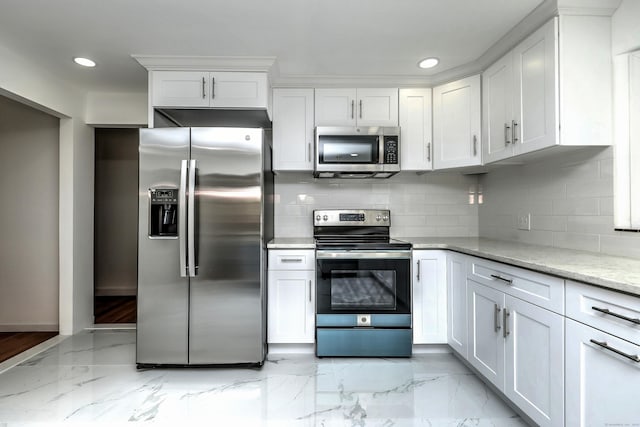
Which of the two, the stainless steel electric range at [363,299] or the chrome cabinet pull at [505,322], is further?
the stainless steel electric range at [363,299]

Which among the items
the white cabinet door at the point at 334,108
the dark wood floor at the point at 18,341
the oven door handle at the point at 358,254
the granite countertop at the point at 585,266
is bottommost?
the dark wood floor at the point at 18,341

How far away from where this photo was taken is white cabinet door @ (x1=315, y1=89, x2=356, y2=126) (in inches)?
111

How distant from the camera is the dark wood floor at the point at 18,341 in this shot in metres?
2.67

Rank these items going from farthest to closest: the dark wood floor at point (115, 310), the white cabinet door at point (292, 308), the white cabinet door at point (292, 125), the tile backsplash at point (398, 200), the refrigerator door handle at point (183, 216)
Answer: the dark wood floor at point (115, 310), the tile backsplash at point (398, 200), the white cabinet door at point (292, 125), the white cabinet door at point (292, 308), the refrigerator door handle at point (183, 216)

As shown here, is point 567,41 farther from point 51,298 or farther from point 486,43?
point 51,298

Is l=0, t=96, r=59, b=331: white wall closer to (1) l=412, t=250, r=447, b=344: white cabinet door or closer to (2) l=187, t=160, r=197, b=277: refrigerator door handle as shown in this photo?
(2) l=187, t=160, r=197, b=277: refrigerator door handle

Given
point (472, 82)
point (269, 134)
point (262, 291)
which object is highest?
point (472, 82)

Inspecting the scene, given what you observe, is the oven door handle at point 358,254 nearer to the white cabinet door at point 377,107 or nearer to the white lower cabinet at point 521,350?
the white lower cabinet at point 521,350

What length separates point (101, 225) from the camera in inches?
183

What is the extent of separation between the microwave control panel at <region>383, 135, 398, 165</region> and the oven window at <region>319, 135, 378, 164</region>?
15 centimetres

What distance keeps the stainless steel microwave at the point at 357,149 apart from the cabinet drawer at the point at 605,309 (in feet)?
5.46

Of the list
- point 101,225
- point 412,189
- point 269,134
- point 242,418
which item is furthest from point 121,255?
point 412,189

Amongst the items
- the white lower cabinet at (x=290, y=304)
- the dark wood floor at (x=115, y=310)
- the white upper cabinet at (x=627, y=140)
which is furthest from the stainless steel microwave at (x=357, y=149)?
the dark wood floor at (x=115, y=310)

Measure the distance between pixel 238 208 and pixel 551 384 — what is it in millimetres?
1974
